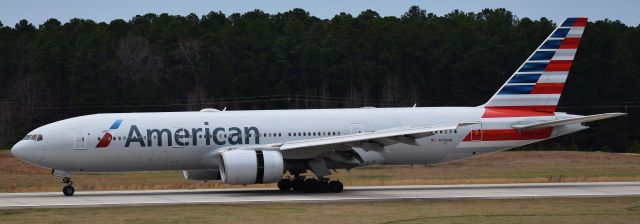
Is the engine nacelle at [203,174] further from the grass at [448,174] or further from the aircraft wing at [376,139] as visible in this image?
the aircraft wing at [376,139]

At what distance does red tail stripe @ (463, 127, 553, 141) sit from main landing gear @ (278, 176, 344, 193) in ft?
17.0

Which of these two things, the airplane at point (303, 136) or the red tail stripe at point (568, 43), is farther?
the red tail stripe at point (568, 43)

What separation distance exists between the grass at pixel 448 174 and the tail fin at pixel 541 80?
157 inches

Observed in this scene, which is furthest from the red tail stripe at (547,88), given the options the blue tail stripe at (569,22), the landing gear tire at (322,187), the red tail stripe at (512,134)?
the landing gear tire at (322,187)

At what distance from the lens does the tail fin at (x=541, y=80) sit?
40.1m

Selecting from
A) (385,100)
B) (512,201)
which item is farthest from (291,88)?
(512,201)

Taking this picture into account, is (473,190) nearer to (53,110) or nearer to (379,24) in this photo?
(53,110)

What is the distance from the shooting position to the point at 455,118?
39.2 metres

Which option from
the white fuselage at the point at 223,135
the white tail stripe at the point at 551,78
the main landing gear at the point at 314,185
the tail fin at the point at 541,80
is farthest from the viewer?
the white tail stripe at the point at 551,78

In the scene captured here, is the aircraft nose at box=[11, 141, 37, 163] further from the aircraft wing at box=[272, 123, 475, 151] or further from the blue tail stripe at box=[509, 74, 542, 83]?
the blue tail stripe at box=[509, 74, 542, 83]

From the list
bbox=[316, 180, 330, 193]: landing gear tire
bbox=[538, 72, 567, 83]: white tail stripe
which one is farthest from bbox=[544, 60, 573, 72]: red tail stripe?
bbox=[316, 180, 330, 193]: landing gear tire

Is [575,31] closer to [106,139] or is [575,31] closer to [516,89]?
[516,89]

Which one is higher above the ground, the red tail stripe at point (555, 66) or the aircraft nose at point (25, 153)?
the red tail stripe at point (555, 66)

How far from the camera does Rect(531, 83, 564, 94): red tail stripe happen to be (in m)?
40.2
